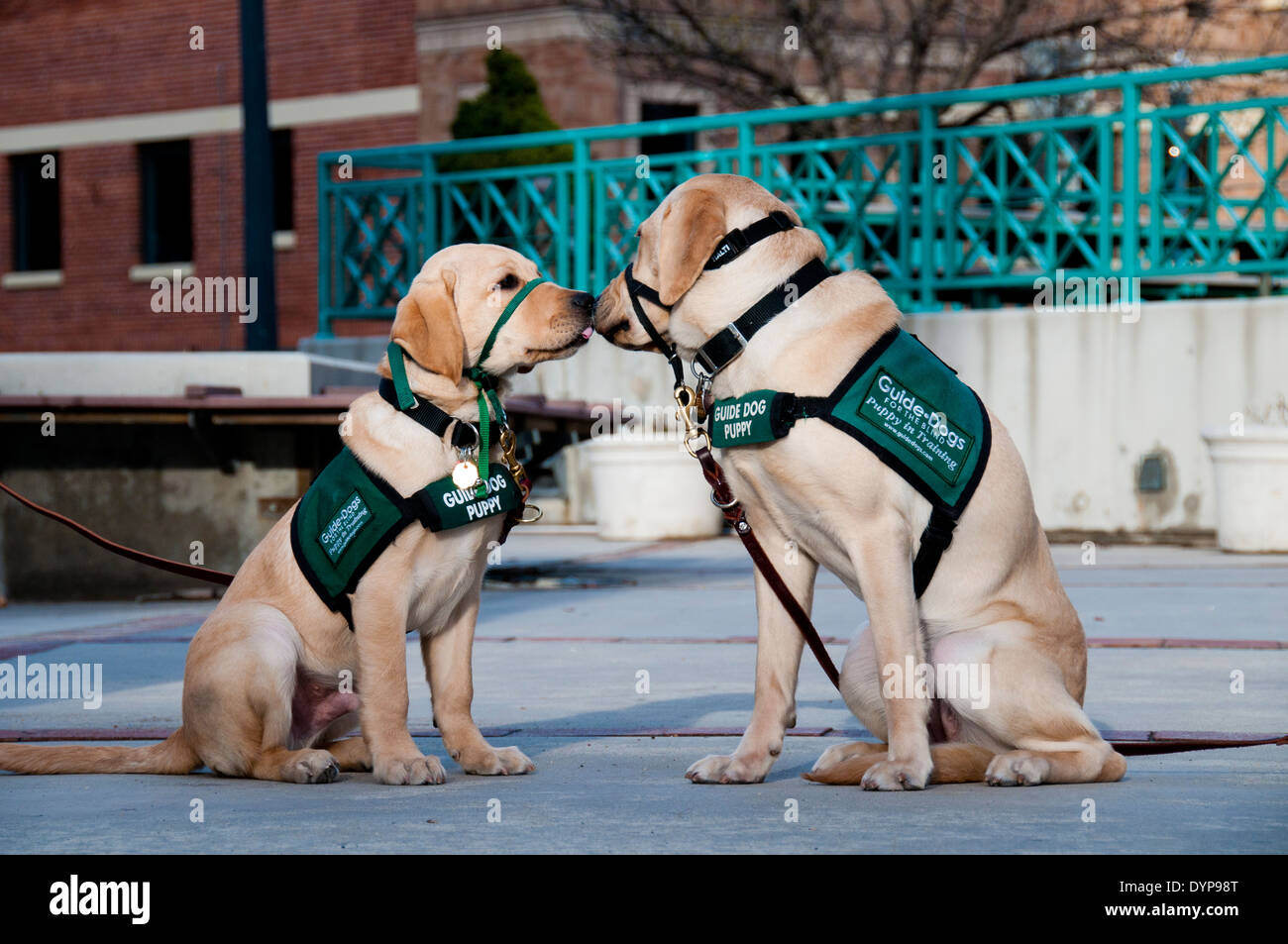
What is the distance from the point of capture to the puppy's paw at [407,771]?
4.35 meters

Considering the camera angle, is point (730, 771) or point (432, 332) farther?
Result: point (432, 332)

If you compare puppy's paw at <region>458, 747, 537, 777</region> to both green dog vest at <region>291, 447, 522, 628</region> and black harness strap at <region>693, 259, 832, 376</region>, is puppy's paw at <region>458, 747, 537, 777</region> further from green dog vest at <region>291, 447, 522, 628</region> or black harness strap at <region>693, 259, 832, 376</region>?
black harness strap at <region>693, 259, 832, 376</region>

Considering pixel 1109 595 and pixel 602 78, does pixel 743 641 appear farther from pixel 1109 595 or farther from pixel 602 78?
pixel 602 78

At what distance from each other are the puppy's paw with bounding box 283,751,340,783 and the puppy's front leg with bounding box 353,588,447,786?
13 cm

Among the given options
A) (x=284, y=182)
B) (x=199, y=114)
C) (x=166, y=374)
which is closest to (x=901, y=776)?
(x=166, y=374)

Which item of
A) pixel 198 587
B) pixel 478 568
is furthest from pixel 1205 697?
pixel 198 587

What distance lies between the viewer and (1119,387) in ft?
42.6

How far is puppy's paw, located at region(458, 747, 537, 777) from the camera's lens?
4539 mm

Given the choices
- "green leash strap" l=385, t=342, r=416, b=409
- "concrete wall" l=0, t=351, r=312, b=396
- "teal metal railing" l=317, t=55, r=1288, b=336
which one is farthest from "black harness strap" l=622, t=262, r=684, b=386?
"teal metal railing" l=317, t=55, r=1288, b=336

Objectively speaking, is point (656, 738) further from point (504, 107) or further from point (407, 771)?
point (504, 107)

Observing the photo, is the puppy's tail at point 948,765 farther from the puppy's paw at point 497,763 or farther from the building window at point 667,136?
the building window at point 667,136

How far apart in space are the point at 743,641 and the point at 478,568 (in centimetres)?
330

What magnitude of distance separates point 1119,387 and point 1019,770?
372 inches

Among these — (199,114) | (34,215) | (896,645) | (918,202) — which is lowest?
(896,645)
